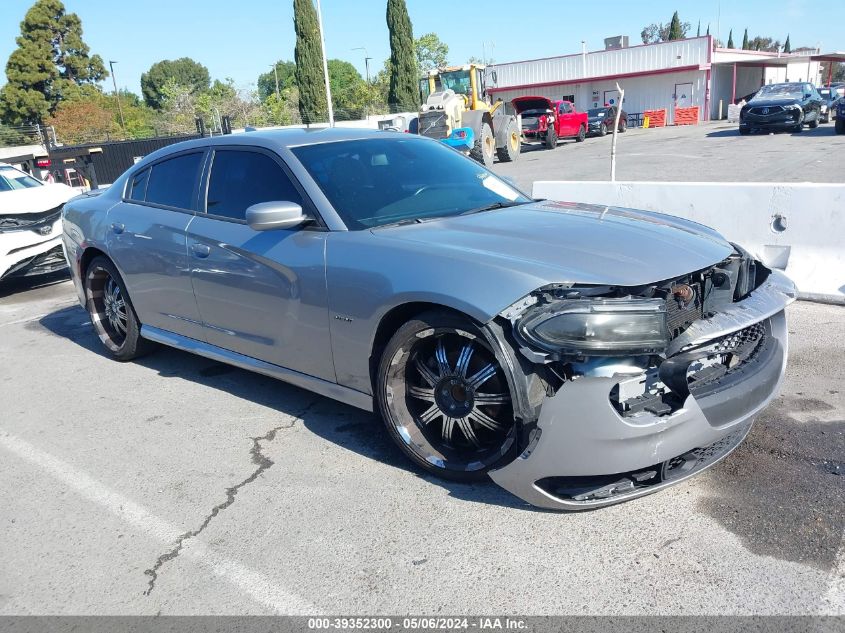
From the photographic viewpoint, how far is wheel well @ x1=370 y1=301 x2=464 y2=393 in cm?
320

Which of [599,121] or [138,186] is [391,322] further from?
[599,121]

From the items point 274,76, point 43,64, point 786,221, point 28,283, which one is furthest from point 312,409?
point 274,76

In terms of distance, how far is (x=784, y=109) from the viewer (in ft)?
81.9

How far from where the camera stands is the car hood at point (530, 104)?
29.4 meters

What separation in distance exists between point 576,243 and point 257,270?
5.87 ft

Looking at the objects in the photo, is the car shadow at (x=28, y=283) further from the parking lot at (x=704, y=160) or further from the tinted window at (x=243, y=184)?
the parking lot at (x=704, y=160)

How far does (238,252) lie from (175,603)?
202cm

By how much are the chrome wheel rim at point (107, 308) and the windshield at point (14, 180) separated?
4820mm

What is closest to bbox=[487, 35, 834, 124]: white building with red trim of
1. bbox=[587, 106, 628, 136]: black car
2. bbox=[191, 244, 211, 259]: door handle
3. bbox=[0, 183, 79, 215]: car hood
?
bbox=[587, 106, 628, 136]: black car

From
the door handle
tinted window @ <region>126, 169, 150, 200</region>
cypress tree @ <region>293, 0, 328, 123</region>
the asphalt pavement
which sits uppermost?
cypress tree @ <region>293, 0, 328, 123</region>

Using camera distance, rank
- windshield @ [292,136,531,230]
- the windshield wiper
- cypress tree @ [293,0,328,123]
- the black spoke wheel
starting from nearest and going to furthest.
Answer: the black spoke wheel < windshield @ [292,136,531,230] < the windshield wiper < cypress tree @ [293,0,328,123]

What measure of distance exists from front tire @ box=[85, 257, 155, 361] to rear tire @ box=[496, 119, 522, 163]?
64.5 feet

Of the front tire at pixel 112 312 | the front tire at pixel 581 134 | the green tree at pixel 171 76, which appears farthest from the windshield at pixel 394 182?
the green tree at pixel 171 76

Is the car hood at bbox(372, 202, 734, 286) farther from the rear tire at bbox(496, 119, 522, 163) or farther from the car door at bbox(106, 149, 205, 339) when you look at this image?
the rear tire at bbox(496, 119, 522, 163)
